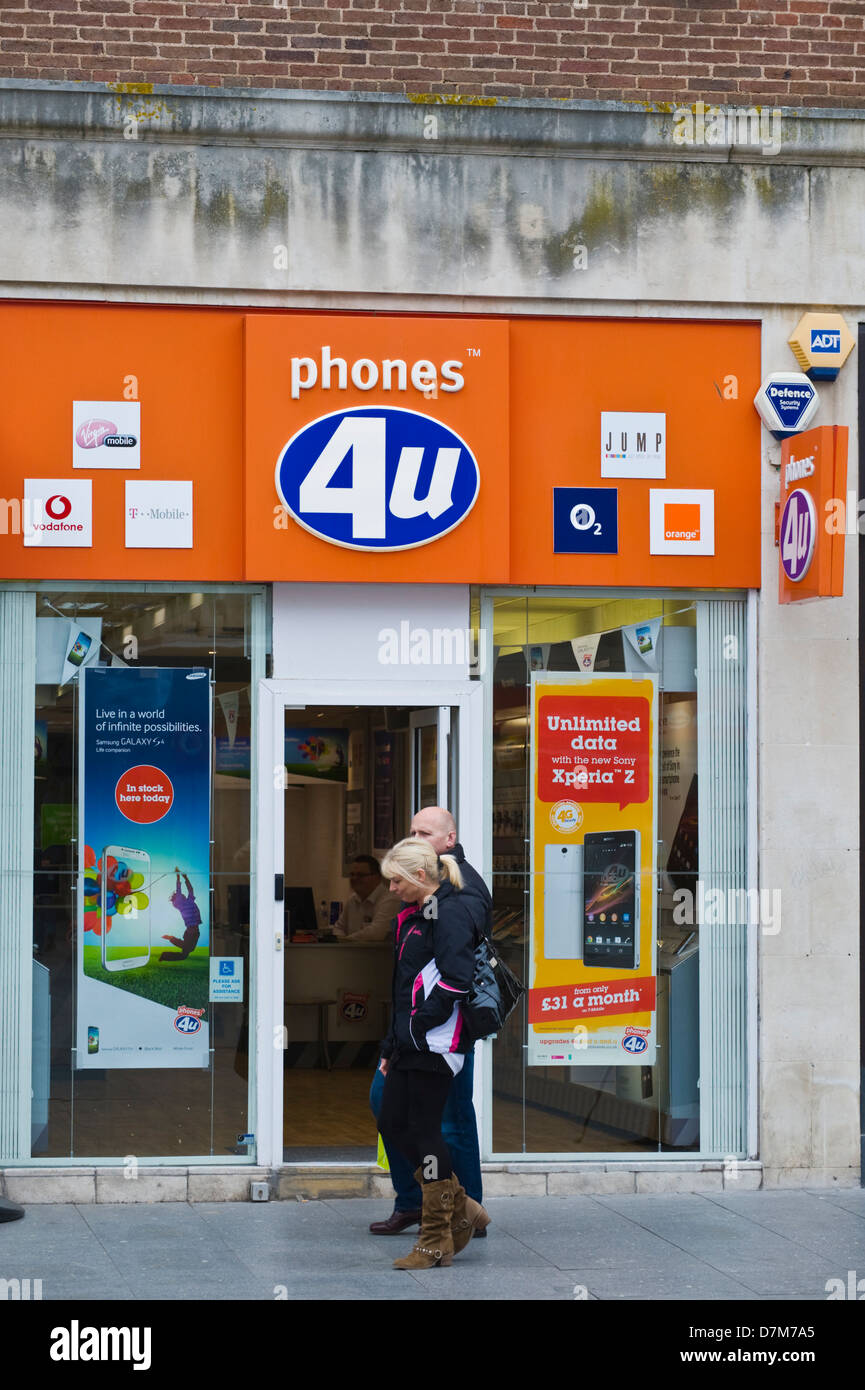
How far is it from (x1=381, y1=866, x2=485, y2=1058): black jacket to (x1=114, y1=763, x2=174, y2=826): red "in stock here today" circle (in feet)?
6.52

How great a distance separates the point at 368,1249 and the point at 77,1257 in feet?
4.25

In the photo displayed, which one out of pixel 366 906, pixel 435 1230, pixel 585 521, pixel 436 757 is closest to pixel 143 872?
pixel 436 757

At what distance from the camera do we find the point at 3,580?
29.9 feet

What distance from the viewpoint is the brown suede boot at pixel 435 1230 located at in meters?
7.50

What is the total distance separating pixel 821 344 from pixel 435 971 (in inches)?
→ 169

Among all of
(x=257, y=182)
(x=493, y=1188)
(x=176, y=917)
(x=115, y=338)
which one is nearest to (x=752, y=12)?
(x=257, y=182)

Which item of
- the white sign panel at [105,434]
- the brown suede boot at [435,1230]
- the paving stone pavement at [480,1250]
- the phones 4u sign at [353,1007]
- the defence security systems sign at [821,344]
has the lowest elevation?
the paving stone pavement at [480,1250]

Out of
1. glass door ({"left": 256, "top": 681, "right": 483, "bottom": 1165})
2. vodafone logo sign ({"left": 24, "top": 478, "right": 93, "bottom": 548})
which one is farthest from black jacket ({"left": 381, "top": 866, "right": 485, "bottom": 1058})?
vodafone logo sign ({"left": 24, "top": 478, "right": 93, "bottom": 548})

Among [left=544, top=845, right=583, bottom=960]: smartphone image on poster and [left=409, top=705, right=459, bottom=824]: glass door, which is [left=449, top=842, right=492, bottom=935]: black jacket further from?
[left=544, top=845, right=583, bottom=960]: smartphone image on poster

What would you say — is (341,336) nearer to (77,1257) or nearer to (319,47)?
(319,47)

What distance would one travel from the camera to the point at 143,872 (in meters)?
9.19

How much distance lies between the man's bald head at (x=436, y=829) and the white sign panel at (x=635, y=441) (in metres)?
2.52

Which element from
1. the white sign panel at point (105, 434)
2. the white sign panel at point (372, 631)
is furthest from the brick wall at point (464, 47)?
the white sign panel at point (372, 631)

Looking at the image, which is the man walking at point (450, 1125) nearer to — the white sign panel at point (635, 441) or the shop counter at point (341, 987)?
the white sign panel at point (635, 441)
